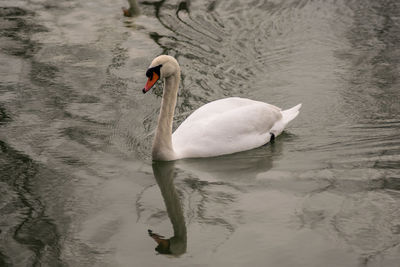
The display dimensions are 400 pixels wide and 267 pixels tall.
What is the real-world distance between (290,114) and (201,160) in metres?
1.49

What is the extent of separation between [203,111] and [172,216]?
1773 mm

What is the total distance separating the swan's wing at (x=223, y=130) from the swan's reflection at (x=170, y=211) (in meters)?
0.26

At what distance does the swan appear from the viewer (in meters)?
8.16

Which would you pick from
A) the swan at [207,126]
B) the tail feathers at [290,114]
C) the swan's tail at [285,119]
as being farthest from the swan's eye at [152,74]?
the tail feathers at [290,114]

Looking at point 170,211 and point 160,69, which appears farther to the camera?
point 160,69

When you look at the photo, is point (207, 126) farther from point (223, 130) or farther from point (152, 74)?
point (152, 74)

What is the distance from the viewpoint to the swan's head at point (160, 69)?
7895 millimetres

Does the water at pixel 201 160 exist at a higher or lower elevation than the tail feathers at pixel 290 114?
lower

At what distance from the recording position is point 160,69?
796cm

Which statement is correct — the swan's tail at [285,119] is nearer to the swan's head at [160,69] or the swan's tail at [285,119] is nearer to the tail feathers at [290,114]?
the tail feathers at [290,114]

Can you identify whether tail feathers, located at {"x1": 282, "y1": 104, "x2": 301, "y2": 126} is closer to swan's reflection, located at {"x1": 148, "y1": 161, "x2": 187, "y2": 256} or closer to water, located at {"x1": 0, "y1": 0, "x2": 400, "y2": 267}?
water, located at {"x1": 0, "y1": 0, "x2": 400, "y2": 267}

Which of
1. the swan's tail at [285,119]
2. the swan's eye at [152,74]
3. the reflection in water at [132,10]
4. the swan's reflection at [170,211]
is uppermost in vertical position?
the swan's eye at [152,74]

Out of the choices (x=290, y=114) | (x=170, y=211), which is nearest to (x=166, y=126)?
(x=170, y=211)

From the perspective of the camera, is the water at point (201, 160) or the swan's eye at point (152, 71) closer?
the water at point (201, 160)
